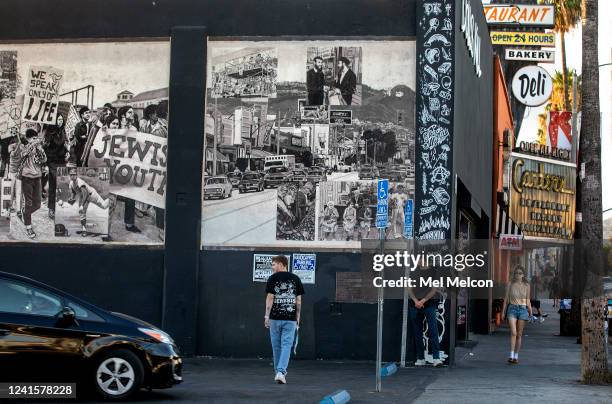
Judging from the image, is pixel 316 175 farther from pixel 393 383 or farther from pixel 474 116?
pixel 474 116

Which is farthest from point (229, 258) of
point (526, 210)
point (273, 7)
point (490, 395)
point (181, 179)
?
point (526, 210)

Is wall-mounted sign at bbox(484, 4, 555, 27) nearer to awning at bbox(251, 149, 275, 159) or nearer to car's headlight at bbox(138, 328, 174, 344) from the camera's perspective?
awning at bbox(251, 149, 275, 159)

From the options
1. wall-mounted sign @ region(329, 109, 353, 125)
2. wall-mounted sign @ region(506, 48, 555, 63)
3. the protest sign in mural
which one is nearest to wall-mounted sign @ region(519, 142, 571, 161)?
wall-mounted sign @ region(506, 48, 555, 63)

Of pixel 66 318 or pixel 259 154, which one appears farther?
pixel 259 154

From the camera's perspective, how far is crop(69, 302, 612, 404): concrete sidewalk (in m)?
Answer: 13.6

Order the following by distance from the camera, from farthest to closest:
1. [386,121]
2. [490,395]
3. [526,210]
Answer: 1. [526,210]
2. [386,121]
3. [490,395]

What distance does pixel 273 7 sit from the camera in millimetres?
20000

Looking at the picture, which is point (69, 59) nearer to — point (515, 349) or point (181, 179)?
point (181, 179)

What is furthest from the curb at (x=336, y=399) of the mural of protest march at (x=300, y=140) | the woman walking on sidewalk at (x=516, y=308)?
the woman walking on sidewalk at (x=516, y=308)

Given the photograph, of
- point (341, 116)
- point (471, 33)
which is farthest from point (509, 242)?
point (341, 116)

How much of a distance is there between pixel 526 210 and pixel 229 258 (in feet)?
79.6

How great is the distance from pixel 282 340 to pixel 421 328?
14.0 ft

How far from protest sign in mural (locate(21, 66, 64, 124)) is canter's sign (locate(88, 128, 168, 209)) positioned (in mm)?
1140

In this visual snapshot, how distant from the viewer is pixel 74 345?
12.4 m
